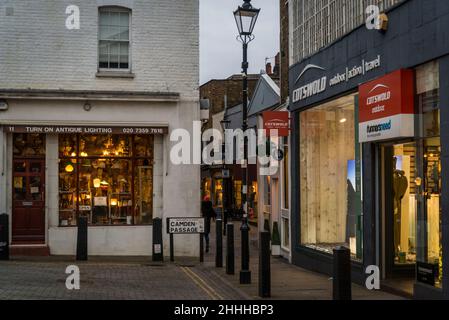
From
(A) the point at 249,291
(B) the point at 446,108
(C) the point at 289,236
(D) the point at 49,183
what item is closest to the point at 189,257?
(C) the point at 289,236

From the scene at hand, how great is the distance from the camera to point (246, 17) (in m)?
16.0

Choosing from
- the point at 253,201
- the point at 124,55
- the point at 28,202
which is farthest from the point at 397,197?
the point at 253,201

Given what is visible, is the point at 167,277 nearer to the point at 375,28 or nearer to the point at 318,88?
the point at 318,88

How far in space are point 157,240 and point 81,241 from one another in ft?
6.66

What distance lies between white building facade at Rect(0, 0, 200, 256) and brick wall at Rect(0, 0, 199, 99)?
3 centimetres

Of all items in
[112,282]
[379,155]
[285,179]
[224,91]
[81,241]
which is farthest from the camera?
[224,91]

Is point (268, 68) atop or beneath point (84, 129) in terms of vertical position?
atop

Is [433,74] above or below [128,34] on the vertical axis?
below

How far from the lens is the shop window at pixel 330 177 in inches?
606

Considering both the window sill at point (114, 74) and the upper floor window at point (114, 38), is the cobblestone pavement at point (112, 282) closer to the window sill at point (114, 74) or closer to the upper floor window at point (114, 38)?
the window sill at point (114, 74)

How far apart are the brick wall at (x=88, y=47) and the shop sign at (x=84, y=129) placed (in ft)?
4.11

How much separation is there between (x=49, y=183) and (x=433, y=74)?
38.9 ft

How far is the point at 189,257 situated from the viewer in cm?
1995

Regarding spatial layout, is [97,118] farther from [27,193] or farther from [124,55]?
[27,193]
